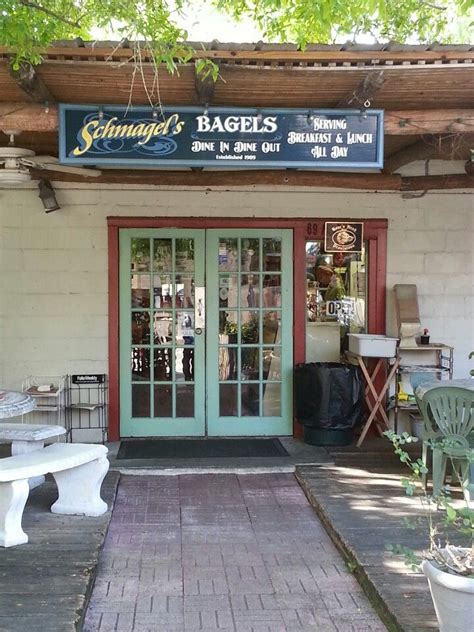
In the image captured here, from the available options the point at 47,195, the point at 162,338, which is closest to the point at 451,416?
the point at 162,338

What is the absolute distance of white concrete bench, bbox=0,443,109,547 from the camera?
13.6 ft

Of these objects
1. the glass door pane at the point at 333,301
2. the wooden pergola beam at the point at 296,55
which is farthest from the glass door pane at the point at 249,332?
the wooden pergola beam at the point at 296,55

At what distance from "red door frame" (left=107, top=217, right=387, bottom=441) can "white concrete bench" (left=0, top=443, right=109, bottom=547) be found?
2.13 m

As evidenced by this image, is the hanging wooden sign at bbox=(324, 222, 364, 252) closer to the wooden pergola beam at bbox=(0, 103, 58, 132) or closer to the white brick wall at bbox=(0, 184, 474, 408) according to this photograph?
the white brick wall at bbox=(0, 184, 474, 408)

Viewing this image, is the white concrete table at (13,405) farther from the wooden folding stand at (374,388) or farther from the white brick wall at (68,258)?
the wooden folding stand at (374,388)

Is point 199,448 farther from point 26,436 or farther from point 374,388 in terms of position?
point 26,436

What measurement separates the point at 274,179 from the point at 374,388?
2.31m

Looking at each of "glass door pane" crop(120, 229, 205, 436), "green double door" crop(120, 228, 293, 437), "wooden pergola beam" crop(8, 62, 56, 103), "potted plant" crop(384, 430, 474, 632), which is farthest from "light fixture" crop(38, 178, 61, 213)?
"potted plant" crop(384, 430, 474, 632)

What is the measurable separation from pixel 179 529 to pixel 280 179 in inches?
141

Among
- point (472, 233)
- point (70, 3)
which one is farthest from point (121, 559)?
point (472, 233)

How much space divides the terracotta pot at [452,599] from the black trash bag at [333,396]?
3.70 meters

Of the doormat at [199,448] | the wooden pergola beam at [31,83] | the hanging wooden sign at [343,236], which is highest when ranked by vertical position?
the wooden pergola beam at [31,83]

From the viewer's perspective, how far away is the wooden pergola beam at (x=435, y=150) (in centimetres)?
602

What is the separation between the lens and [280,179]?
686 cm
